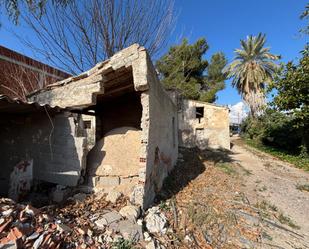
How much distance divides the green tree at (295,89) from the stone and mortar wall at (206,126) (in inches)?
235

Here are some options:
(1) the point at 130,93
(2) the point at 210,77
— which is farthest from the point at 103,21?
(2) the point at 210,77

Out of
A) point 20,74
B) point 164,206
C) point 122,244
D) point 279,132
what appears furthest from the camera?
point 279,132

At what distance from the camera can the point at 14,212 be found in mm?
3188

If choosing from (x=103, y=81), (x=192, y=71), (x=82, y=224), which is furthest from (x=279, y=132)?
(x=82, y=224)

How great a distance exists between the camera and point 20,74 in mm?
12172

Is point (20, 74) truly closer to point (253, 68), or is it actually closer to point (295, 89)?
point (295, 89)

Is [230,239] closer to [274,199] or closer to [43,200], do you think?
[274,199]

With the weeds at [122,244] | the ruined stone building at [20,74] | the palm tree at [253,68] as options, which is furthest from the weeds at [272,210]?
the palm tree at [253,68]

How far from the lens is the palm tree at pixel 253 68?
911 inches

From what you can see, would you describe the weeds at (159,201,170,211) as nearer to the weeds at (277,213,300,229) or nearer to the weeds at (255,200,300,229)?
the weeds at (255,200,300,229)

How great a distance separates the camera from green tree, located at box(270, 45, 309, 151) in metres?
11.9

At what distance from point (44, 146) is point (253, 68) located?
77.0 ft

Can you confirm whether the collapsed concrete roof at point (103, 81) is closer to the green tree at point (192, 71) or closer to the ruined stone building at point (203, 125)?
the green tree at point (192, 71)

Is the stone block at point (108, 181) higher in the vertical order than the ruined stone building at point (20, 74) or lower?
lower
